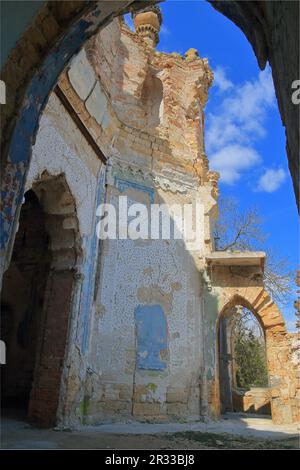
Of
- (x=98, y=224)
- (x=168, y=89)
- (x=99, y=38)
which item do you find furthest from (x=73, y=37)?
(x=168, y=89)

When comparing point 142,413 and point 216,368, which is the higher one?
point 216,368

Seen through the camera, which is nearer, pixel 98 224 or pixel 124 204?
pixel 98 224

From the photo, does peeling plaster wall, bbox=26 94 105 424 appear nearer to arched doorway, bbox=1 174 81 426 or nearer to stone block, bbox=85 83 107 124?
arched doorway, bbox=1 174 81 426

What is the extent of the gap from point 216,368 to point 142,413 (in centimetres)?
204

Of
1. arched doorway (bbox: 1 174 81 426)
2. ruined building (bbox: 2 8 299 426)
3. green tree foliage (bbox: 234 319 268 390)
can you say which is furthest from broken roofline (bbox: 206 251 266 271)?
green tree foliage (bbox: 234 319 268 390)

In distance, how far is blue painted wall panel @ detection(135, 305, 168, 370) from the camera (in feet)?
26.1

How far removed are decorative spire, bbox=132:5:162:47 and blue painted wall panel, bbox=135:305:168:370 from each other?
424 inches

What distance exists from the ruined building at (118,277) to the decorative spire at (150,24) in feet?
14.0

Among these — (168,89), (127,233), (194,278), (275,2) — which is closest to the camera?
(275,2)

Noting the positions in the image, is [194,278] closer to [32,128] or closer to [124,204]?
[124,204]

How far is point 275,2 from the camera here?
2168 millimetres

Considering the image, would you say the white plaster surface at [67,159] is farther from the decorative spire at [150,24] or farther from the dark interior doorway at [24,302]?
the decorative spire at [150,24]

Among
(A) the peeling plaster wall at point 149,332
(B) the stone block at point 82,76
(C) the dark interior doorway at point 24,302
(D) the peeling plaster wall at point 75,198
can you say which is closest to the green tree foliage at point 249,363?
(A) the peeling plaster wall at point 149,332

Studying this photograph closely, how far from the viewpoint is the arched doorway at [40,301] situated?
652 cm
